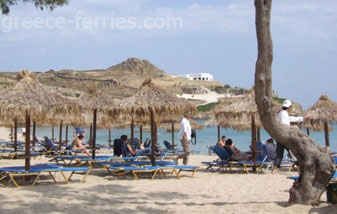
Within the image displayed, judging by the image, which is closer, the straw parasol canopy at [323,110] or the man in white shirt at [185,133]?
the man in white shirt at [185,133]

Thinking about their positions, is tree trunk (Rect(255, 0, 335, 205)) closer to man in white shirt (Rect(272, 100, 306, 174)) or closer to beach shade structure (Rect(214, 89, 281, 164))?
man in white shirt (Rect(272, 100, 306, 174))

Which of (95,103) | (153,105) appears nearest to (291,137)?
(153,105)

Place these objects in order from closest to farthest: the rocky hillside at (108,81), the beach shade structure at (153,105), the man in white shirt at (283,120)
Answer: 1. the man in white shirt at (283,120)
2. the beach shade structure at (153,105)
3. the rocky hillside at (108,81)

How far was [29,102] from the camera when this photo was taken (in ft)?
27.9

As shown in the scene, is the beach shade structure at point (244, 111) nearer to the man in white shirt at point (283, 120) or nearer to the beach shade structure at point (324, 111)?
the man in white shirt at point (283, 120)

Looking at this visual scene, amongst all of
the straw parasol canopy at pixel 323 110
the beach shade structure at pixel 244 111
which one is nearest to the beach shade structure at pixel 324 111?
the straw parasol canopy at pixel 323 110

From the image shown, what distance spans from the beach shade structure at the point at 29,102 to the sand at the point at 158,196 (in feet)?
4.20

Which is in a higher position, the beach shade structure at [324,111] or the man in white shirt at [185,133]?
the beach shade structure at [324,111]

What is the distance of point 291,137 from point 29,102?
16.0 ft

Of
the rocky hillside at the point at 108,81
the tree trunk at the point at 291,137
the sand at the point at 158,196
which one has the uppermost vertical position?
the rocky hillside at the point at 108,81

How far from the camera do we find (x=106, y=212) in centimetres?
605

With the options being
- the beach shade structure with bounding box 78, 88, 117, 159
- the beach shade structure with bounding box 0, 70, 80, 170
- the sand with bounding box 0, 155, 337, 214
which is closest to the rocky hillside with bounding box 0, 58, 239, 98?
the beach shade structure with bounding box 78, 88, 117, 159

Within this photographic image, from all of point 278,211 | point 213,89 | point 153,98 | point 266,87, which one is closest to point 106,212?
point 278,211

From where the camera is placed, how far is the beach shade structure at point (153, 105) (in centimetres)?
1002
